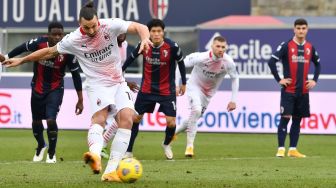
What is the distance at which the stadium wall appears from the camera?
938 inches

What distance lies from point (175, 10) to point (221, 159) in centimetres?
2299

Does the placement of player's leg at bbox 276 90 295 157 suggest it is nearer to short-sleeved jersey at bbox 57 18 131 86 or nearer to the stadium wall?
short-sleeved jersey at bbox 57 18 131 86

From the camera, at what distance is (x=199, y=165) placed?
15211mm

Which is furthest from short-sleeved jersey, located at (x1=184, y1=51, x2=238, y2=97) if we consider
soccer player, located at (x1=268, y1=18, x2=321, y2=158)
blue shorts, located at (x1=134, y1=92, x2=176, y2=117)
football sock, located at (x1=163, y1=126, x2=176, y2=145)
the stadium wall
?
the stadium wall

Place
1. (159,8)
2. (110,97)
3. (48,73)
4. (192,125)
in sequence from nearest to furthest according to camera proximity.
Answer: (110,97), (48,73), (192,125), (159,8)

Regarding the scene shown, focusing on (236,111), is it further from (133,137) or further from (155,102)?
(133,137)

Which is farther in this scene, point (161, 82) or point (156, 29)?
point (161, 82)

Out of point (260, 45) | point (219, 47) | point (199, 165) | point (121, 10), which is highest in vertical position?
point (219, 47)

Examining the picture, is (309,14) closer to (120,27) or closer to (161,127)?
(161,127)

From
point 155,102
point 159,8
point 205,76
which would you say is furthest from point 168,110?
point 159,8

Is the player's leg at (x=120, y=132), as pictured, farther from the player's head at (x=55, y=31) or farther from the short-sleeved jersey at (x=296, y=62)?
the short-sleeved jersey at (x=296, y=62)

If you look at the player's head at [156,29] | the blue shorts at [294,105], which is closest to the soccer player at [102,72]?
the player's head at [156,29]

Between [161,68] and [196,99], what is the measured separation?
6.14 ft

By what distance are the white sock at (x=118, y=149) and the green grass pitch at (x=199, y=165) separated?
29 centimetres
